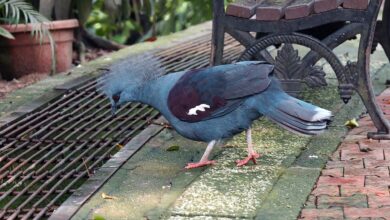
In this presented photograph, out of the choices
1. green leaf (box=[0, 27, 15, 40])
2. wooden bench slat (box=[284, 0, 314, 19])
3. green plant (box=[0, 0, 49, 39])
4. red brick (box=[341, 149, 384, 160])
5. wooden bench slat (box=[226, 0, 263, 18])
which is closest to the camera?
red brick (box=[341, 149, 384, 160])

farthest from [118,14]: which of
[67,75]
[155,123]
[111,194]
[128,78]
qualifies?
[111,194]

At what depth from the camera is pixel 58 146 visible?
16.6 feet

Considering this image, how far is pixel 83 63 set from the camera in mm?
7590

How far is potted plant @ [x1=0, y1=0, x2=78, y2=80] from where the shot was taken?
22.1ft

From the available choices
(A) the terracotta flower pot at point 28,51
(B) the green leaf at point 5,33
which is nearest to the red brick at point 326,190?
(B) the green leaf at point 5,33

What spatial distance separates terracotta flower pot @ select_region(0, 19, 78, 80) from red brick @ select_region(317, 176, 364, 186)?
3.35 m

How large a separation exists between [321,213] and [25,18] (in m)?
3.63

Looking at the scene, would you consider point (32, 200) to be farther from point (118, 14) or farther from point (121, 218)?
point (118, 14)

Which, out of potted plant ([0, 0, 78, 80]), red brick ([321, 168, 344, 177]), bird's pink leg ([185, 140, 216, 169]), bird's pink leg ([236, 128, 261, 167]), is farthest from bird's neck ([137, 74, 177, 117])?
potted plant ([0, 0, 78, 80])

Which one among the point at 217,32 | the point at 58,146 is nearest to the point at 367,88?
the point at 217,32

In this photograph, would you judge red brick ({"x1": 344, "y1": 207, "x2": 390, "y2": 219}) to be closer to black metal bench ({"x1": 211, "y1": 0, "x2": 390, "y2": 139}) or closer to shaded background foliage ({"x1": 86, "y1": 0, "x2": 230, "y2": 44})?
black metal bench ({"x1": 211, "y1": 0, "x2": 390, "y2": 139})

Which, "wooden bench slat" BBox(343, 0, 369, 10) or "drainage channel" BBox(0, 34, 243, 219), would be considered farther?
"wooden bench slat" BBox(343, 0, 369, 10)

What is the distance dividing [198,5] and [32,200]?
5.11 m

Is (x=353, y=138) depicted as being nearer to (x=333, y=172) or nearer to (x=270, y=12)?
(x=333, y=172)
